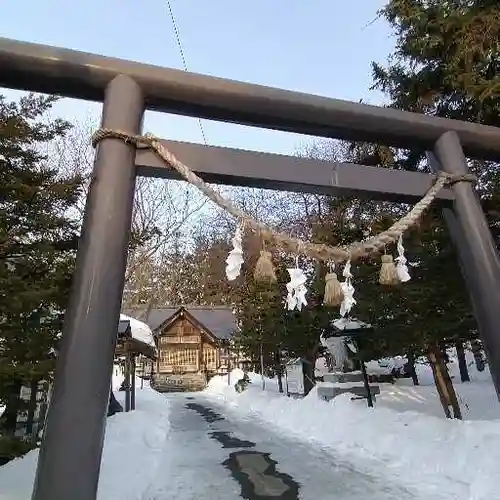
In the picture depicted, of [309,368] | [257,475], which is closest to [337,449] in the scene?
[257,475]

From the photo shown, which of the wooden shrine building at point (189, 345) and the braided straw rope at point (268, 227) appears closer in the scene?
the braided straw rope at point (268, 227)

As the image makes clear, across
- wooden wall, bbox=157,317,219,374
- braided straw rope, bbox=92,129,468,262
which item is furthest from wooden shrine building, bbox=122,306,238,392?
braided straw rope, bbox=92,129,468,262

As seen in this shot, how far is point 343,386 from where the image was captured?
46.8 ft

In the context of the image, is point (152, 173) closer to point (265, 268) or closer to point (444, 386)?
point (265, 268)

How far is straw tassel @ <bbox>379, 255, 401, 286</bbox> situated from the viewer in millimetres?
2572

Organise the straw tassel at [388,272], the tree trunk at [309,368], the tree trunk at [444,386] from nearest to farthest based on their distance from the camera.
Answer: the straw tassel at [388,272]
the tree trunk at [444,386]
the tree trunk at [309,368]

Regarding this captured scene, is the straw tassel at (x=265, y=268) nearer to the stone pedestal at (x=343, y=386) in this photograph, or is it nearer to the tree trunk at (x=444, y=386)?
the tree trunk at (x=444, y=386)

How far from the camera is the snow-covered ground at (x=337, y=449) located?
227 inches

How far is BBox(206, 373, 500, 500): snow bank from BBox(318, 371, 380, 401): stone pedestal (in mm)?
1217

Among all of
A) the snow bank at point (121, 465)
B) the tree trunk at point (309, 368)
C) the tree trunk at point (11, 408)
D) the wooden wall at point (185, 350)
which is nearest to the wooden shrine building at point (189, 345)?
the wooden wall at point (185, 350)

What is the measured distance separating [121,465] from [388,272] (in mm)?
5953

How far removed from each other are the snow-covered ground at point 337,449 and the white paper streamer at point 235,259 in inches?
150

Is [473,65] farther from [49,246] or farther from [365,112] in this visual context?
[49,246]

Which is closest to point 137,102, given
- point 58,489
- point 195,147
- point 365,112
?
point 195,147
